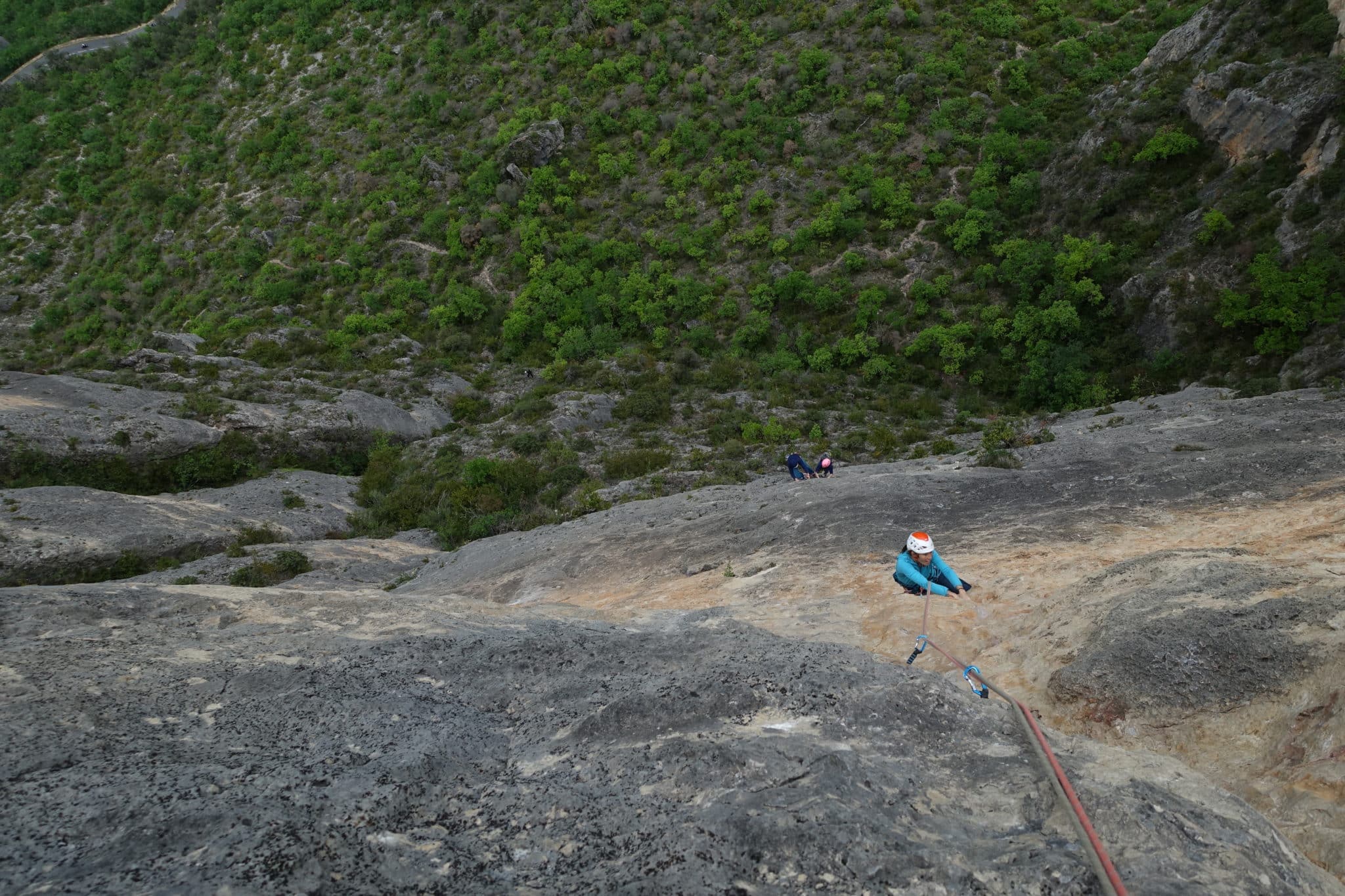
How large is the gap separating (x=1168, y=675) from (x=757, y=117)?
4434 centimetres

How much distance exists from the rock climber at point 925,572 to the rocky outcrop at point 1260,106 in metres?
29.9

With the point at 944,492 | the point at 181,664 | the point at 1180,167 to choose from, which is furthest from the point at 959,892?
the point at 1180,167

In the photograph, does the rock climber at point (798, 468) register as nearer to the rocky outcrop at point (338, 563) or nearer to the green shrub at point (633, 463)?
the green shrub at point (633, 463)

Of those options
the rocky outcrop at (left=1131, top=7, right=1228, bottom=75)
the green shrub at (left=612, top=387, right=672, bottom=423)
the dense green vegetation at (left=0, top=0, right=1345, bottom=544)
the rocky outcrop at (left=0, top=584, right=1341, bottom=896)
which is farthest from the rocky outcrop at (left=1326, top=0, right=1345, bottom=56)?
the rocky outcrop at (left=0, top=584, right=1341, bottom=896)

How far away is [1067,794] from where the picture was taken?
4594mm

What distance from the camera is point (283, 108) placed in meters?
53.3

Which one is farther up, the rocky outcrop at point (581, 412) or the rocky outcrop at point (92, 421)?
the rocky outcrop at point (92, 421)

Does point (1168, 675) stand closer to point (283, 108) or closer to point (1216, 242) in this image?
point (1216, 242)

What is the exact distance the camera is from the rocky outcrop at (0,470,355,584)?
1566 cm

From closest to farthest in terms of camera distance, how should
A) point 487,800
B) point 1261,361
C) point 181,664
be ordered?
point 487,800 < point 181,664 < point 1261,361

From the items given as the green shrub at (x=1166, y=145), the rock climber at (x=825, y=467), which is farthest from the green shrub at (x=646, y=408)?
the green shrub at (x=1166, y=145)

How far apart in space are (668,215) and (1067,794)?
138ft

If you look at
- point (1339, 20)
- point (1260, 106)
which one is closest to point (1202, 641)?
point (1260, 106)

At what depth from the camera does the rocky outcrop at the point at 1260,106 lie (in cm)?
2492
